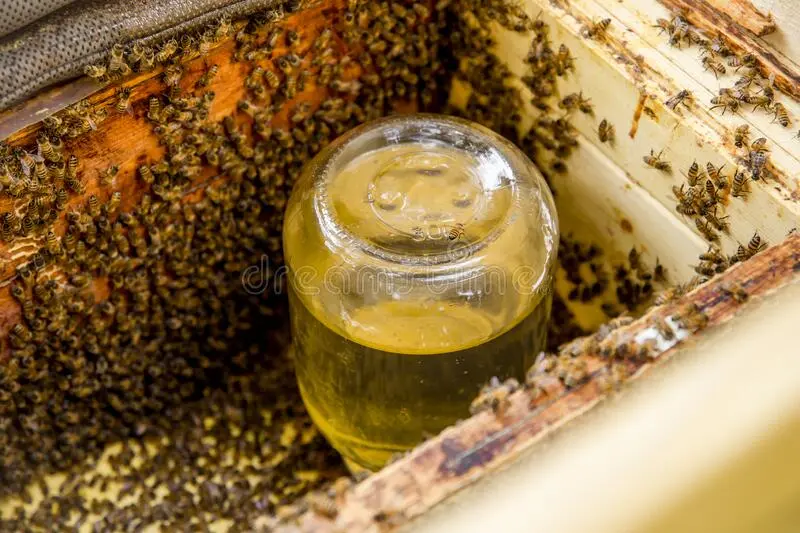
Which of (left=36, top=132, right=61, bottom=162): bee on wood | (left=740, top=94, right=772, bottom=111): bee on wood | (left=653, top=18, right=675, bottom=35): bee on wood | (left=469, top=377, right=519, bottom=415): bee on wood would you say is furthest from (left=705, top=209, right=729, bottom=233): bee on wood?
(left=36, top=132, right=61, bottom=162): bee on wood

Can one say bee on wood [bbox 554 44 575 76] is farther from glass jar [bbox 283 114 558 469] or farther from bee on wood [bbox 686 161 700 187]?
bee on wood [bbox 686 161 700 187]

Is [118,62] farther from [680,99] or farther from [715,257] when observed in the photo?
[715,257]

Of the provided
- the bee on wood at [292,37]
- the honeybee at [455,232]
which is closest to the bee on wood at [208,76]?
the bee on wood at [292,37]

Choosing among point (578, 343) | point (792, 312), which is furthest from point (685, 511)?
point (578, 343)

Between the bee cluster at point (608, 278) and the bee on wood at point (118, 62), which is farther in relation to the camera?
the bee cluster at point (608, 278)

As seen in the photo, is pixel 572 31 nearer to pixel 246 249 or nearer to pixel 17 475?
pixel 246 249

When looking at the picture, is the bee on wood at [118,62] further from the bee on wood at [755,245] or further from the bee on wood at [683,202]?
the bee on wood at [755,245]
